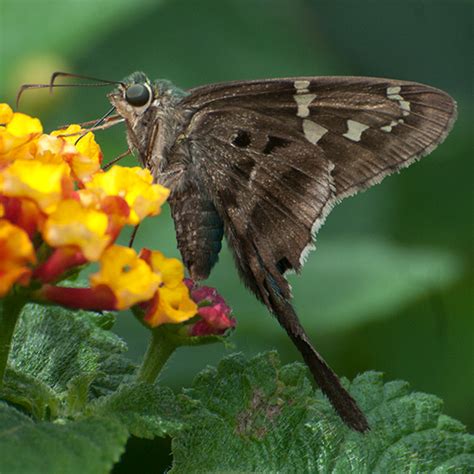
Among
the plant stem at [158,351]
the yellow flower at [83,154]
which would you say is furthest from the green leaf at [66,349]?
the yellow flower at [83,154]

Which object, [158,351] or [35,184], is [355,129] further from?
[35,184]

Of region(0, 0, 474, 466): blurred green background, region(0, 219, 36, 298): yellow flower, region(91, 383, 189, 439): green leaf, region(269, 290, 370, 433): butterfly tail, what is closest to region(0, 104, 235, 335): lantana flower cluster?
region(0, 219, 36, 298): yellow flower

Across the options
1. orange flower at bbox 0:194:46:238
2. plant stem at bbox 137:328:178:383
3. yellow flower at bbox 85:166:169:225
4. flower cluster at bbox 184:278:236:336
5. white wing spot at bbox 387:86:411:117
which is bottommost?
plant stem at bbox 137:328:178:383

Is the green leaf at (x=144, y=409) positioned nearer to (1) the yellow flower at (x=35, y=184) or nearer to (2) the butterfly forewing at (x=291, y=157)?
(1) the yellow flower at (x=35, y=184)

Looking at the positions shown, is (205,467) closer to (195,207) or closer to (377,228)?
(195,207)

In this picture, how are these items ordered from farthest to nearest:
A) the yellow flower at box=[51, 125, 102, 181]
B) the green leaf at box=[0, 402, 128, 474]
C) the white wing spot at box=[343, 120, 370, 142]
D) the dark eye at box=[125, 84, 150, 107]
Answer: the dark eye at box=[125, 84, 150, 107], the white wing spot at box=[343, 120, 370, 142], the yellow flower at box=[51, 125, 102, 181], the green leaf at box=[0, 402, 128, 474]

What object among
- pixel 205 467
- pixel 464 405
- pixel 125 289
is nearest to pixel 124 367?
pixel 205 467

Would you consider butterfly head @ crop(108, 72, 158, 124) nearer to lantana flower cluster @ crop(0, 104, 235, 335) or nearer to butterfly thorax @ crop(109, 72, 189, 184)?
butterfly thorax @ crop(109, 72, 189, 184)

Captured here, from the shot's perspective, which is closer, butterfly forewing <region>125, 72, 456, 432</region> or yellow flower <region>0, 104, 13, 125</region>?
yellow flower <region>0, 104, 13, 125</region>
